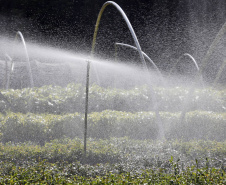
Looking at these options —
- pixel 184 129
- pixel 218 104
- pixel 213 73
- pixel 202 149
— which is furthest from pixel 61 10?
pixel 202 149

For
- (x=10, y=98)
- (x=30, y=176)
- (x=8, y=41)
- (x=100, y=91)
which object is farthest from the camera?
(x=8, y=41)

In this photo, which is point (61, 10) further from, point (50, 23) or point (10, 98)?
point (10, 98)

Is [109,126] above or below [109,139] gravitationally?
above

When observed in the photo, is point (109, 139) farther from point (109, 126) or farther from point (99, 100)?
point (99, 100)

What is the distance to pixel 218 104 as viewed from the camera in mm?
10055

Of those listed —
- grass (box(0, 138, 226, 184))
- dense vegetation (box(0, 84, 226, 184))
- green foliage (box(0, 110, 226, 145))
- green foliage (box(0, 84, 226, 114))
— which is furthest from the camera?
green foliage (box(0, 84, 226, 114))

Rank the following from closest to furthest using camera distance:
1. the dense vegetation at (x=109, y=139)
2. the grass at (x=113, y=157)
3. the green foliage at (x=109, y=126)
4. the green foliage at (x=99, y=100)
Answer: the dense vegetation at (x=109, y=139)
the grass at (x=113, y=157)
the green foliage at (x=109, y=126)
the green foliage at (x=99, y=100)

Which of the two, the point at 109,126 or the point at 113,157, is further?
the point at 109,126

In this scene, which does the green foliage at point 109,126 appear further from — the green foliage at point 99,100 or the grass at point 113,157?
the green foliage at point 99,100

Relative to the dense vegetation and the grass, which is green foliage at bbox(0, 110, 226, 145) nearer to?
the dense vegetation

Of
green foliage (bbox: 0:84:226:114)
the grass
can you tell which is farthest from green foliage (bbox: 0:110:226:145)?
green foliage (bbox: 0:84:226:114)

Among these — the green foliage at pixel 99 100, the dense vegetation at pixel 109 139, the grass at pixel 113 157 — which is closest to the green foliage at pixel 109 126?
the dense vegetation at pixel 109 139

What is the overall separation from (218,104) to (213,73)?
28.6 feet

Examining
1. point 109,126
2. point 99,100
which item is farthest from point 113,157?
point 99,100
